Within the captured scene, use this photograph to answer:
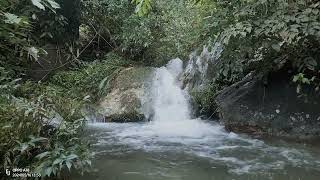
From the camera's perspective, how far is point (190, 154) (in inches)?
198

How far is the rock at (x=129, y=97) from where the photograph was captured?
24.2ft

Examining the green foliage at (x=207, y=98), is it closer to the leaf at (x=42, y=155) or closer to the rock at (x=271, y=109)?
the rock at (x=271, y=109)

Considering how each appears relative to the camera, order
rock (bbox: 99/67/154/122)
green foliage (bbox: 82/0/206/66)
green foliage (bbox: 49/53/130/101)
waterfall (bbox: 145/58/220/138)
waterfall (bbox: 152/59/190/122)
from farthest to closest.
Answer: green foliage (bbox: 82/0/206/66) → green foliage (bbox: 49/53/130/101) → waterfall (bbox: 152/59/190/122) → rock (bbox: 99/67/154/122) → waterfall (bbox: 145/58/220/138)

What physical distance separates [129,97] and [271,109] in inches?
107

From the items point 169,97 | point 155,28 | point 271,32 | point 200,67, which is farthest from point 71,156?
point 155,28

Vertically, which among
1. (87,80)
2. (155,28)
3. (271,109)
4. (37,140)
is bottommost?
(37,140)

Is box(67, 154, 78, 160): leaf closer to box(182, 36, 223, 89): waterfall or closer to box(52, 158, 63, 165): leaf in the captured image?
box(52, 158, 63, 165): leaf

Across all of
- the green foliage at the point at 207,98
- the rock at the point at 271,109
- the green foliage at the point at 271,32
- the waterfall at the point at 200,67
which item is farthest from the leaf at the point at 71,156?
the waterfall at the point at 200,67

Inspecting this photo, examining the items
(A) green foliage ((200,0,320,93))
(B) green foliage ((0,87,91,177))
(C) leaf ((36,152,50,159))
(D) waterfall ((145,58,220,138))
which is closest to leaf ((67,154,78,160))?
(B) green foliage ((0,87,91,177))

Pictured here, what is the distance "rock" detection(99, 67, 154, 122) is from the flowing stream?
1.04 feet

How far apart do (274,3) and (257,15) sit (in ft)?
0.84

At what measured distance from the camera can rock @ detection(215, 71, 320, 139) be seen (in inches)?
230
